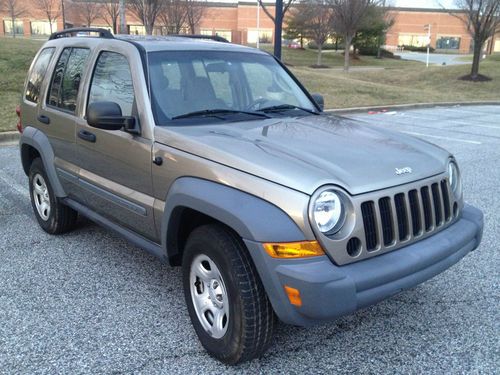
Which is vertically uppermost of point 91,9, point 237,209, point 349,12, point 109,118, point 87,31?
point 91,9

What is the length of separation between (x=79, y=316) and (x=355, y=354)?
6.00 feet

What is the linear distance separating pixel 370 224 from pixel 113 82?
225 cm

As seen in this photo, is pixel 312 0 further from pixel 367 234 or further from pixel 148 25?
pixel 367 234

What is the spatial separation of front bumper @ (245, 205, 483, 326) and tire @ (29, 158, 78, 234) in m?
2.83

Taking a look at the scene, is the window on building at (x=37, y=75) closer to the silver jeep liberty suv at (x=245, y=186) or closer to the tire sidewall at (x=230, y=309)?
the silver jeep liberty suv at (x=245, y=186)

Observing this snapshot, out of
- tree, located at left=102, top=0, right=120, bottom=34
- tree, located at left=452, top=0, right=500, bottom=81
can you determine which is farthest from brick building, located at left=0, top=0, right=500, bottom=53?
tree, located at left=452, top=0, right=500, bottom=81

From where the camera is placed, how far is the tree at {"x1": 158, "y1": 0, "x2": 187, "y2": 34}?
2850 centimetres

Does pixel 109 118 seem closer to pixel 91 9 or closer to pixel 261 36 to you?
pixel 91 9

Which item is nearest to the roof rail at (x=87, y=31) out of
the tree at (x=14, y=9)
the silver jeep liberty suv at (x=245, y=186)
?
the silver jeep liberty suv at (x=245, y=186)

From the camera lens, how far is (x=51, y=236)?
5.00 metres

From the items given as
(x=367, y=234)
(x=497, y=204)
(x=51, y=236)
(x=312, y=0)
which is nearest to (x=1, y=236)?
(x=51, y=236)

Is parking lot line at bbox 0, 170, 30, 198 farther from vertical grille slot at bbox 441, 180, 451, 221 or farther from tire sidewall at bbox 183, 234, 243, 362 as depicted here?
vertical grille slot at bbox 441, 180, 451, 221

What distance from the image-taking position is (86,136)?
4000 mm

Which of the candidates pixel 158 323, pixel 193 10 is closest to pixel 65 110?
pixel 158 323
